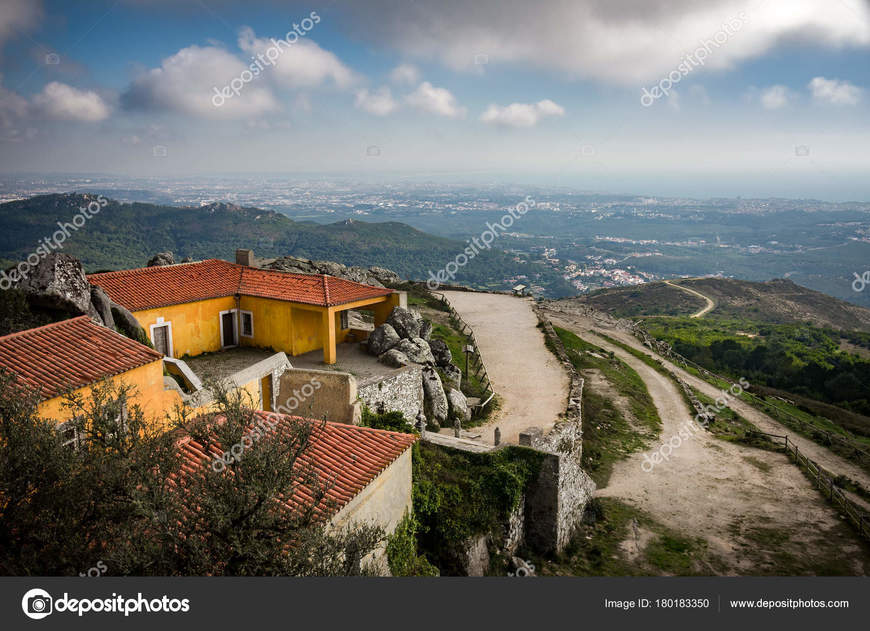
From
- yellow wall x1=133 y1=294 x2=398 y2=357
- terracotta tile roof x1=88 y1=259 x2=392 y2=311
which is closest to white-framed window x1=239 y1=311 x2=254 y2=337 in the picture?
yellow wall x1=133 y1=294 x2=398 y2=357

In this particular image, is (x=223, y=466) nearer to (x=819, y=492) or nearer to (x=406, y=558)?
(x=406, y=558)

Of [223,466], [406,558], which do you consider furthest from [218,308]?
[223,466]

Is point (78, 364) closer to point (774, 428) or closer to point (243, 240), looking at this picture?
point (774, 428)

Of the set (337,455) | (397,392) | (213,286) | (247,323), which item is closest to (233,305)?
(247,323)

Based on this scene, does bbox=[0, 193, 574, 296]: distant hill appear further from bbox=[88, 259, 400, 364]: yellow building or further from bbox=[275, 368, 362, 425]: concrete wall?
bbox=[275, 368, 362, 425]: concrete wall

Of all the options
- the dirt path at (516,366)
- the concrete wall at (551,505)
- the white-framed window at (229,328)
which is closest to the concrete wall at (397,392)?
the dirt path at (516,366)
